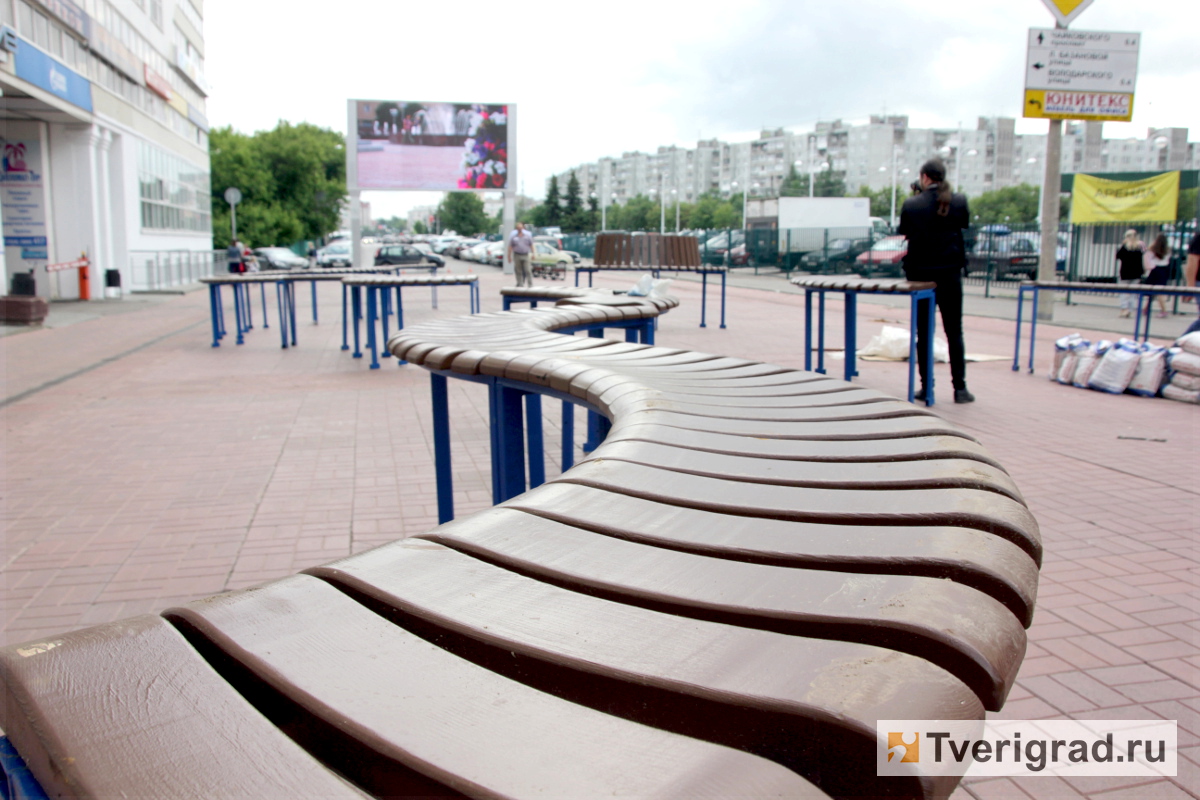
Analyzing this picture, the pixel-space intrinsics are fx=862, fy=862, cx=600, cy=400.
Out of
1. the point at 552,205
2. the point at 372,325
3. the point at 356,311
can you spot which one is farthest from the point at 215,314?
the point at 552,205

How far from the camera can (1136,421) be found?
5.71 m

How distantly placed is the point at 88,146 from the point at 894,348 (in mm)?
19195

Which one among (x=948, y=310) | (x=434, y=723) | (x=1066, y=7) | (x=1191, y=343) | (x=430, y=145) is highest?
(x=430, y=145)

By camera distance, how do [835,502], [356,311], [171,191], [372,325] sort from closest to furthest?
[835,502]
[372,325]
[356,311]
[171,191]

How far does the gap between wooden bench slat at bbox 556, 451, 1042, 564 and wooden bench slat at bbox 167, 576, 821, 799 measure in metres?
0.53

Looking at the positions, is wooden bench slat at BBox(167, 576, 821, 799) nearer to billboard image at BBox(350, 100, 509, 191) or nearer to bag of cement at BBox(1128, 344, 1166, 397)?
bag of cement at BBox(1128, 344, 1166, 397)

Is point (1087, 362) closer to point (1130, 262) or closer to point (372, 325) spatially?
point (372, 325)

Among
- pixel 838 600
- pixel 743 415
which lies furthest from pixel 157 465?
pixel 838 600

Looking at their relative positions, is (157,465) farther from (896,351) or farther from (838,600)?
(896,351)

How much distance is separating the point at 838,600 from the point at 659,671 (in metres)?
0.25

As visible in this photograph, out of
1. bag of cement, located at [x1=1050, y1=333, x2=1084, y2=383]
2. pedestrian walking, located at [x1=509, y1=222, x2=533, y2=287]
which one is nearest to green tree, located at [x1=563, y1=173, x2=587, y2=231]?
pedestrian walking, located at [x1=509, y1=222, x2=533, y2=287]

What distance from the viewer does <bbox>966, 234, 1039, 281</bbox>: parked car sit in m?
19.8

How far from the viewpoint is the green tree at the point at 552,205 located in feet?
274

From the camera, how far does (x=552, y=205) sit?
84312mm
